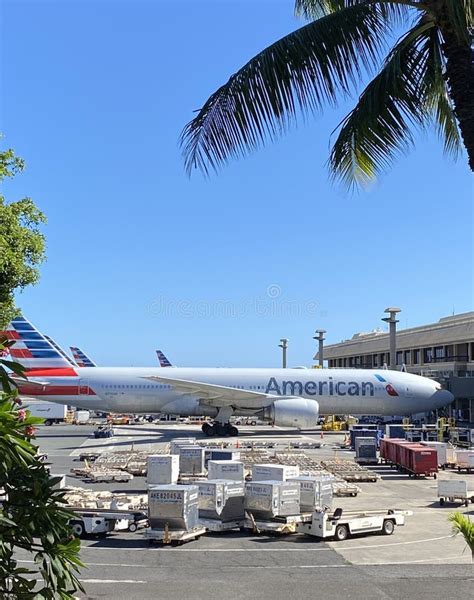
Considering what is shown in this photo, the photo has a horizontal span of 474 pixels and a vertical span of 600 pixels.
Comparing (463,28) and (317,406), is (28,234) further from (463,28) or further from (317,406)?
(317,406)

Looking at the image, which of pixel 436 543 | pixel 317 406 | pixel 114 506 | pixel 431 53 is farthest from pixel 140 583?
pixel 317 406

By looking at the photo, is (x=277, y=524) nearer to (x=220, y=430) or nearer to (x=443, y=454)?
(x=443, y=454)

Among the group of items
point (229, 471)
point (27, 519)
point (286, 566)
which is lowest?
point (286, 566)

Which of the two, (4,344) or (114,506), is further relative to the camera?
(114,506)

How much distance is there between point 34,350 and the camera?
Answer: 4206 centimetres

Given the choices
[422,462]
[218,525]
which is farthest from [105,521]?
[422,462]

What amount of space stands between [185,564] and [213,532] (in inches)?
114

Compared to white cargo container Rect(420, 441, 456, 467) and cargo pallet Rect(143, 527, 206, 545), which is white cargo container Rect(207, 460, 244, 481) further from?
white cargo container Rect(420, 441, 456, 467)

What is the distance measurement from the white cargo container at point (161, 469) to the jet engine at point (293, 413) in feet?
60.7

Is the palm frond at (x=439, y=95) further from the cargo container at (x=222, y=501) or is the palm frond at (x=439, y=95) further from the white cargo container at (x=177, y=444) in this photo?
the white cargo container at (x=177, y=444)

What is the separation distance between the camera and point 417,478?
2588 centimetres

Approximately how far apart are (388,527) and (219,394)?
77.6 feet

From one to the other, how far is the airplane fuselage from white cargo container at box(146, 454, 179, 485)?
19828 mm

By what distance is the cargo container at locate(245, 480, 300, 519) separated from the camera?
1576cm
